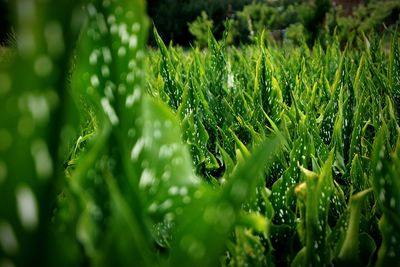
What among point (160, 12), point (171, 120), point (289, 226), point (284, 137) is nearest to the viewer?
point (171, 120)

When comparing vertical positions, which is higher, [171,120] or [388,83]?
[171,120]

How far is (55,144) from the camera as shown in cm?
16

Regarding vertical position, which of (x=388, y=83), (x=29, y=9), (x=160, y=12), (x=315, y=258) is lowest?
(x=160, y=12)

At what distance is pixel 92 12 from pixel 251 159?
0.12m

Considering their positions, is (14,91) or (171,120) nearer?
(14,91)

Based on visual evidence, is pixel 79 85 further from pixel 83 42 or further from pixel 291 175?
pixel 291 175

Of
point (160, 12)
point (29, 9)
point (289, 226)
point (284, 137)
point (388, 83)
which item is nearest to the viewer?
point (29, 9)

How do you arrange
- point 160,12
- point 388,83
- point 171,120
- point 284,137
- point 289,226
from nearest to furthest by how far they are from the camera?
point 171,120 < point 289,226 < point 284,137 < point 388,83 < point 160,12

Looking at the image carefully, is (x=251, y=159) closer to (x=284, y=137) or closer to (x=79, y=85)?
(x=79, y=85)

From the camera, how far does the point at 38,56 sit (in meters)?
0.14

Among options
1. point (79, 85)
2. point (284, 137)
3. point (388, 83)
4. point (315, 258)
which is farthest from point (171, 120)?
point (388, 83)

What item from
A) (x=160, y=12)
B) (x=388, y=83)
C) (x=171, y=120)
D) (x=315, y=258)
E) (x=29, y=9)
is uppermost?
(x=29, y=9)

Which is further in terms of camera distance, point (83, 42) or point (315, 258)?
point (315, 258)

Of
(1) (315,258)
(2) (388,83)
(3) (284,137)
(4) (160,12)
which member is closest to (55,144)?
(1) (315,258)
